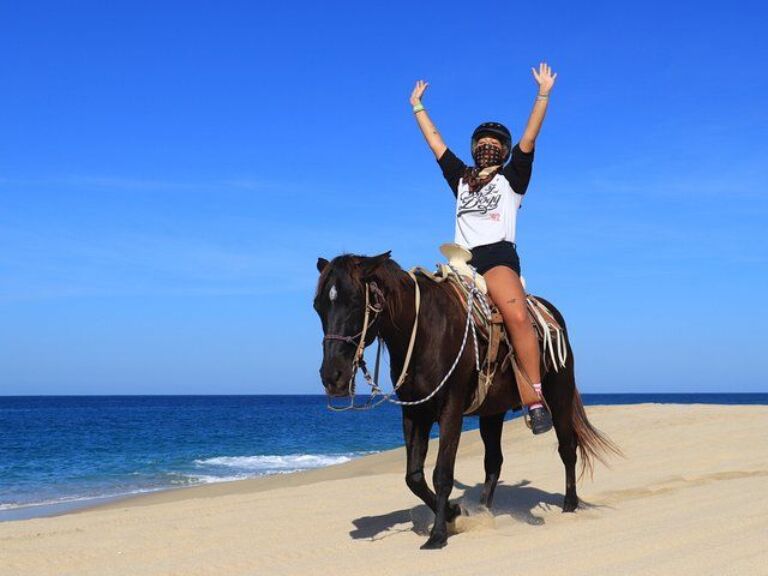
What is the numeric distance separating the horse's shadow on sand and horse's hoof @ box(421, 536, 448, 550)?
0.77 metres

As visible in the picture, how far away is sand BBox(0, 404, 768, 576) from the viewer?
4.93 m

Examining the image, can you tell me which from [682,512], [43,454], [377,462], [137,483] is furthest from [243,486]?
[43,454]

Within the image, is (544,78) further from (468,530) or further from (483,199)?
(468,530)

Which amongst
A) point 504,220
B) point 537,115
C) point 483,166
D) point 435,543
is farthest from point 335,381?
point 537,115

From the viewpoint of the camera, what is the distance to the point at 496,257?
6375 millimetres

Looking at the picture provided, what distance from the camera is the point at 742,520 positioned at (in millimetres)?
5664

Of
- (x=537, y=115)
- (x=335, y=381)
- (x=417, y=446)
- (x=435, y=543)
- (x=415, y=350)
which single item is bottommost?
(x=435, y=543)

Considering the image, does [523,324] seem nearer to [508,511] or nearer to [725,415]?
[508,511]

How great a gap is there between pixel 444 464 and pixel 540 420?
948mm

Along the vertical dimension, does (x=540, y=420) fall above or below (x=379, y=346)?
below

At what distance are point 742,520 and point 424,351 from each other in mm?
2504

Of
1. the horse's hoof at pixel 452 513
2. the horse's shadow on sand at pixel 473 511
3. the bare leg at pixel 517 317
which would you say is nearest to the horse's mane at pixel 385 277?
the bare leg at pixel 517 317

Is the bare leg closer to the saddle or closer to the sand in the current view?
the saddle

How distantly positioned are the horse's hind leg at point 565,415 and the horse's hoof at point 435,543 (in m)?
1.94
